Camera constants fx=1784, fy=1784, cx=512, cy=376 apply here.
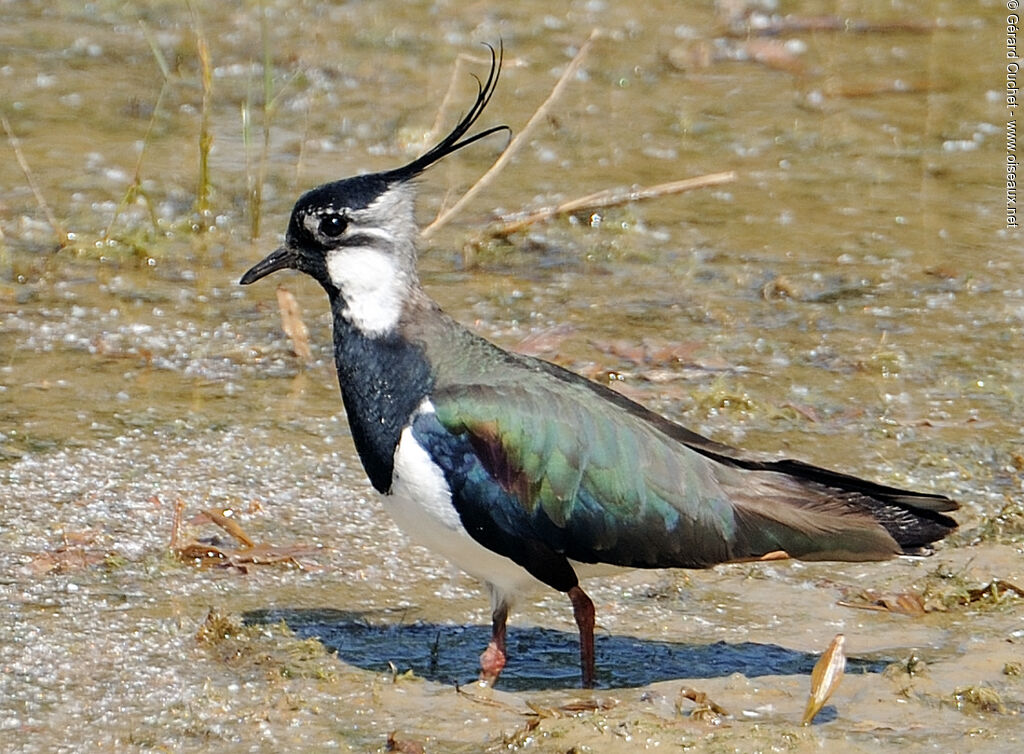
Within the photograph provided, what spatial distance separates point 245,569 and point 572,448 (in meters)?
1.27

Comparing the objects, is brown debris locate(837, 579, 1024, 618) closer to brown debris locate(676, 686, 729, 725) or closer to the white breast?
brown debris locate(676, 686, 729, 725)

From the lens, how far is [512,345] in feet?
24.4

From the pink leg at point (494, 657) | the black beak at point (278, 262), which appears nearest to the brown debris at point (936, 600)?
the pink leg at point (494, 657)

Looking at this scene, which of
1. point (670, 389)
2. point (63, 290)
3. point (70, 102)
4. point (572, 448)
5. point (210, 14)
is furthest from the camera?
point (210, 14)

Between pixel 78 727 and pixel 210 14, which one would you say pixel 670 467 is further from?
pixel 210 14

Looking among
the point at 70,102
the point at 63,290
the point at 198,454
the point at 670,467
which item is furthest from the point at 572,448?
the point at 70,102

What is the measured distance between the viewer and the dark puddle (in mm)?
5102

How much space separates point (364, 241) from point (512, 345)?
7.41 feet

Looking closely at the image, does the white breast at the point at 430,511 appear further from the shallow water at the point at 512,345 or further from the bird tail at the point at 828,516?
the bird tail at the point at 828,516

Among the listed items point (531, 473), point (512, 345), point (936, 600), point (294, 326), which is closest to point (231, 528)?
point (531, 473)

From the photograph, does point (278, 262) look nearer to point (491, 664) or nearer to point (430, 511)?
point (430, 511)

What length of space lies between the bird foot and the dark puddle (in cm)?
9

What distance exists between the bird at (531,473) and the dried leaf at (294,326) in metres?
2.05

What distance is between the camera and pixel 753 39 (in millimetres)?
11539
